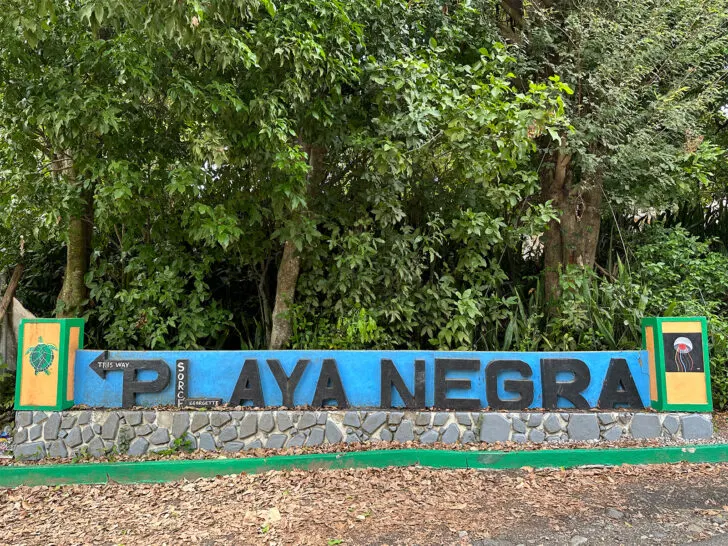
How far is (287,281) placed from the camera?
617 cm

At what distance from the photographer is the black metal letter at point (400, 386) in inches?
209

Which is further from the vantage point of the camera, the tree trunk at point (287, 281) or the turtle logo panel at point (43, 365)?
the tree trunk at point (287, 281)

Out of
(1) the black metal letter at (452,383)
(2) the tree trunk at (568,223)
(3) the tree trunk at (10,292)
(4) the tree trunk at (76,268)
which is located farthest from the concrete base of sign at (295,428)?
(3) the tree trunk at (10,292)

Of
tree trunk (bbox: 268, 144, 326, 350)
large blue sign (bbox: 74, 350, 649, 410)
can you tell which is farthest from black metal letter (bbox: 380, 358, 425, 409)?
tree trunk (bbox: 268, 144, 326, 350)

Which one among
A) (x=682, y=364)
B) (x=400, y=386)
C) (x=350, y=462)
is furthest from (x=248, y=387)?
(x=682, y=364)

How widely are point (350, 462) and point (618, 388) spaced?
2.85 meters

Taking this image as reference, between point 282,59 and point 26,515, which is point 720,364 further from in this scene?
point 26,515

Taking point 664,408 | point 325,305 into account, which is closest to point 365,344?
point 325,305

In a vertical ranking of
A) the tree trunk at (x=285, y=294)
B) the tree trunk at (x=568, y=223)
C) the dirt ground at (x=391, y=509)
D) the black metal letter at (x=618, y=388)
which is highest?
the tree trunk at (x=568, y=223)

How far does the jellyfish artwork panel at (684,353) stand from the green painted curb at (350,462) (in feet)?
2.45

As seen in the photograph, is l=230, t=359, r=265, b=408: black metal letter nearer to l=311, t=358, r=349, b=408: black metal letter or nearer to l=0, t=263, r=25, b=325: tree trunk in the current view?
l=311, t=358, r=349, b=408: black metal letter

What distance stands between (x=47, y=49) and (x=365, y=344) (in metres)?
4.39

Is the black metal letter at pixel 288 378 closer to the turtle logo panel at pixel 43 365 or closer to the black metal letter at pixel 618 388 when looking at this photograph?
the turtle logo panel at pixel 43 365

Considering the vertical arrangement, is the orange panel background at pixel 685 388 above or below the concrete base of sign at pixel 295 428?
above
